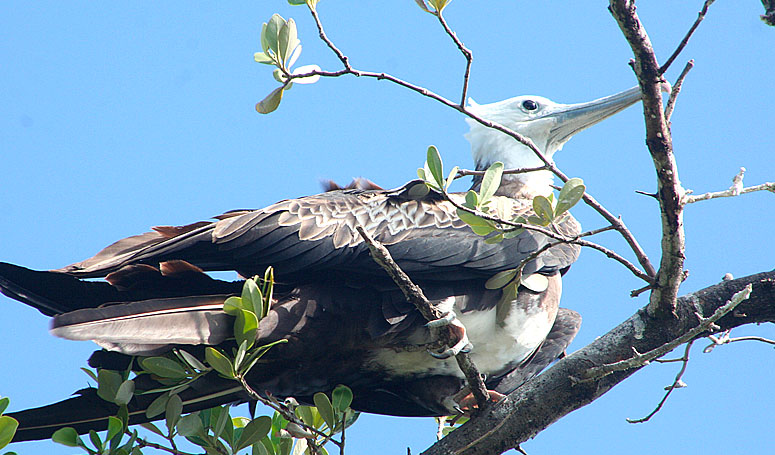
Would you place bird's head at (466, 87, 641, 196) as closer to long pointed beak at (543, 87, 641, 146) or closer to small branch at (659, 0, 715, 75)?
long pointed beak at (543, 87, 641, 146)

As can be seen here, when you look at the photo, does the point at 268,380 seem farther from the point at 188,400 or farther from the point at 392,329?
the point at 392,329

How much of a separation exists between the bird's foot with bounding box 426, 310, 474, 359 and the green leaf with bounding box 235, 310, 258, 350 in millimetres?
634

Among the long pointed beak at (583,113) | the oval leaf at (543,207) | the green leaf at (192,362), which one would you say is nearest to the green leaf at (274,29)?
the oval leaf at (543,207)

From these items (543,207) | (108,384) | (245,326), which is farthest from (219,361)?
(543,207)

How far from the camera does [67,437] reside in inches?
123

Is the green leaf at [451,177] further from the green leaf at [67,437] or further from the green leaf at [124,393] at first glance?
the green leaf at [67,437]

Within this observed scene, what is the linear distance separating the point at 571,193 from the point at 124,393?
6.06 feet

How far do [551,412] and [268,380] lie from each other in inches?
50.3

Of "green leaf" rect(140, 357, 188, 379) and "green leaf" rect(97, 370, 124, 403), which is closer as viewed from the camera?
"green leaf" rect(140, 357, 188, 379)

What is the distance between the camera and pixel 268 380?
12.0 feet

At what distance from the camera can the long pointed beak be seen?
4781mm

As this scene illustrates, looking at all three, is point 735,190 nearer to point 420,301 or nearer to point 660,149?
point 660,149

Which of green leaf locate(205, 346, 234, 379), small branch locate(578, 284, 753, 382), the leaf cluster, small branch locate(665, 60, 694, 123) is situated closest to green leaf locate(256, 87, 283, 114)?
the leaf cluster

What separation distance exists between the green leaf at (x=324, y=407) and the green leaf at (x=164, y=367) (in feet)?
1.88
